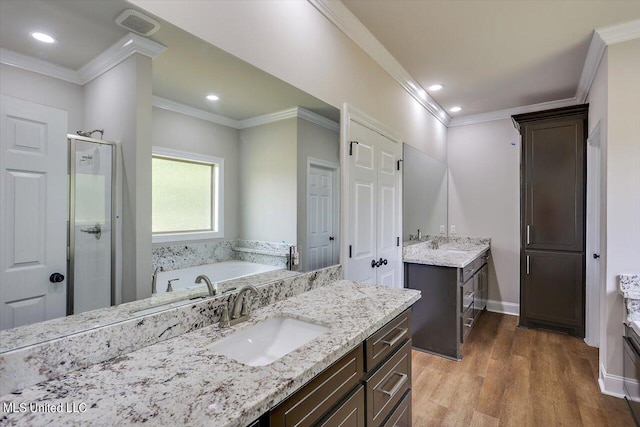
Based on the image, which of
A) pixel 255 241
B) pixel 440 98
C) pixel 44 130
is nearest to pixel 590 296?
pixel 440 98

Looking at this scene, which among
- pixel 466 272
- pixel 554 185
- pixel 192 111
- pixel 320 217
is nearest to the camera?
pixel 192 111

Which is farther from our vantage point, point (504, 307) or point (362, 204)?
point (504, 307)

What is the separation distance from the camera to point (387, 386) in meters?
1.45

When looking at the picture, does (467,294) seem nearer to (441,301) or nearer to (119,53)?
(441,301)

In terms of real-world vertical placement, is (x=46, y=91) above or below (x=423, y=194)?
above

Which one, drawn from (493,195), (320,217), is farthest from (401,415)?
(493,195)

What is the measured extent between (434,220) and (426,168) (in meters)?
0.76

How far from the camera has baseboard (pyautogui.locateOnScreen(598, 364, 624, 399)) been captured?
2.29m

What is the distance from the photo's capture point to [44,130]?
875 millimetres

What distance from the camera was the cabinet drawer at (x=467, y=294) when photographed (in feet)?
9.54

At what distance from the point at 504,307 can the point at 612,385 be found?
1.90m

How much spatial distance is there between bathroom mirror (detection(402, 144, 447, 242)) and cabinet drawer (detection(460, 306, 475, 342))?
0.89 metres

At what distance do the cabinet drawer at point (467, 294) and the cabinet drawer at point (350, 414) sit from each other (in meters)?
1.96

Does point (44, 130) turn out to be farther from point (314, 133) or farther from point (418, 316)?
point (418, 316)
